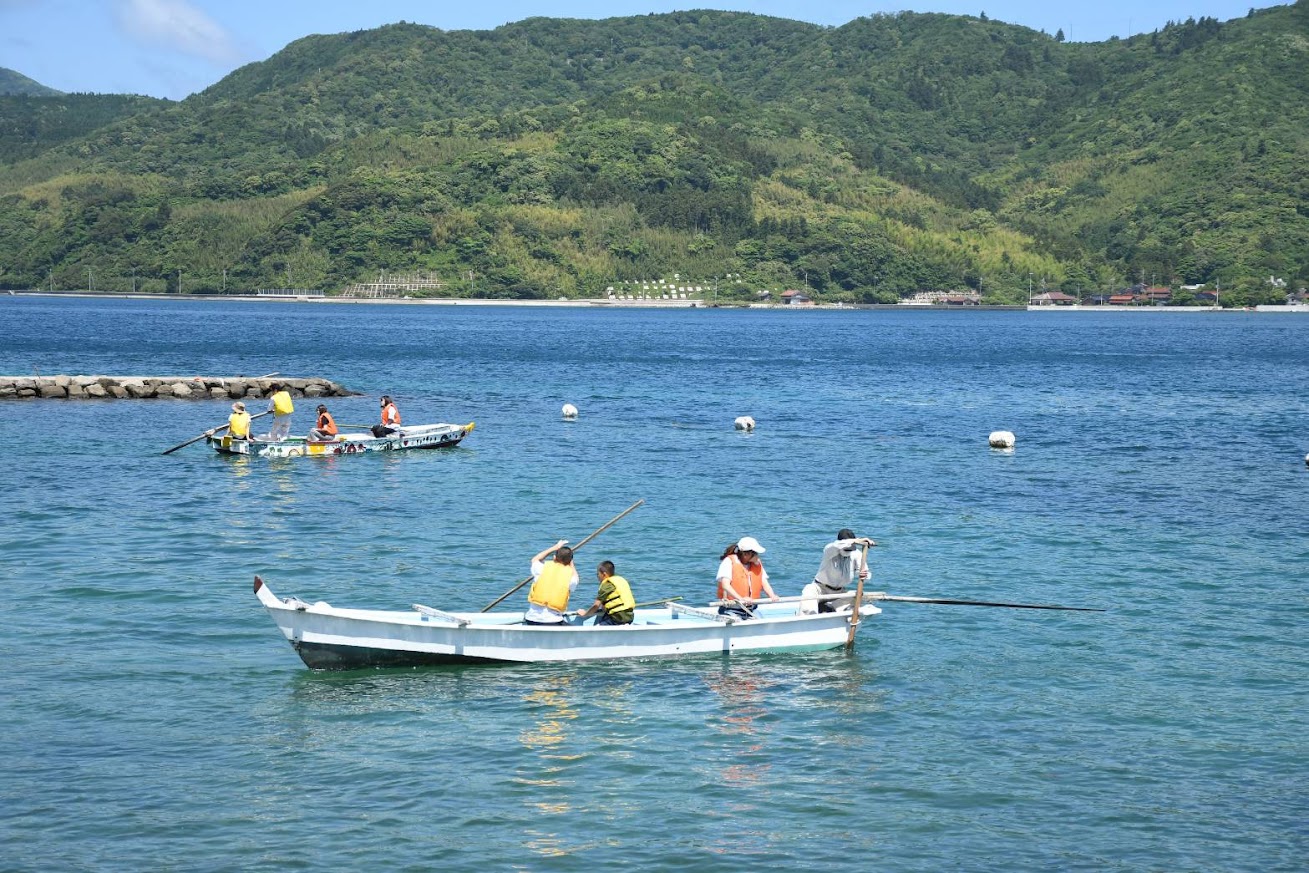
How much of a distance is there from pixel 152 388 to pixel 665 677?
181 ft

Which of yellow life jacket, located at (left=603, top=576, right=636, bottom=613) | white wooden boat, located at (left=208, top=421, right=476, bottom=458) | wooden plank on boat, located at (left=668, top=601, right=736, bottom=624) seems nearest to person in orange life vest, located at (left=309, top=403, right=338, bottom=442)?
white wooden boat, located at (left=208, top=421, right=476, bottom=458)

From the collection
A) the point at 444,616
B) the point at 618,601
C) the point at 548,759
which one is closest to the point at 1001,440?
the point at 618,601

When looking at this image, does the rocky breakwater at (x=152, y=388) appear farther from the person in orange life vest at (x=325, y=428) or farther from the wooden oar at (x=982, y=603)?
the wooden oar at (x=982, y=603)

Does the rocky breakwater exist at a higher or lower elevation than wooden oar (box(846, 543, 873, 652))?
higher

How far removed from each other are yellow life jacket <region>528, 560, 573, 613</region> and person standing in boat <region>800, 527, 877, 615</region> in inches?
161

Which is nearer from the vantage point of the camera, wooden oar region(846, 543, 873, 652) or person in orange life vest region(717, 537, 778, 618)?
person in orange life vest region(717, 537, 778, 618)

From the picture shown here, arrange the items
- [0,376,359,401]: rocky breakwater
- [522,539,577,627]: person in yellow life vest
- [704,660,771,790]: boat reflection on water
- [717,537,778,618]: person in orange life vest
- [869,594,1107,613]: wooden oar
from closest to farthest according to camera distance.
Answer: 1. [704,660,771,790]: boat reflection on water
2. [522,539,577,627]: person in yellow life vest
3. [717,537,778,618]: person in orange life vest
4. [869,594,1107,613]: wooden oar
5. [0,376,359,401]: rocky breakwater

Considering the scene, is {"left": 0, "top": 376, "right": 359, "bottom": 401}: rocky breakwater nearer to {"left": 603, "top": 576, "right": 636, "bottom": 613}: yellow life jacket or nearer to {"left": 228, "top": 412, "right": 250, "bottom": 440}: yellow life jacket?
{"left": 228, "top": 412, "right": 250, "bottom": 440}: yellow life jacket

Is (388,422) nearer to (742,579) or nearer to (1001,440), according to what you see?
(1001,440)

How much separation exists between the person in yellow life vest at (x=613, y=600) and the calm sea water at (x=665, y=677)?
2.63 ft

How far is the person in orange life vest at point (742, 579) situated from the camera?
24016mm

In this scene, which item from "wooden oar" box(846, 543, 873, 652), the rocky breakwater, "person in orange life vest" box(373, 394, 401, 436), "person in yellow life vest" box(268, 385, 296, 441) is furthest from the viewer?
the rocky breakwater

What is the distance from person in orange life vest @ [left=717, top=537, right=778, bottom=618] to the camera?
24.0m

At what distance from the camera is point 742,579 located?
24.4 meters
